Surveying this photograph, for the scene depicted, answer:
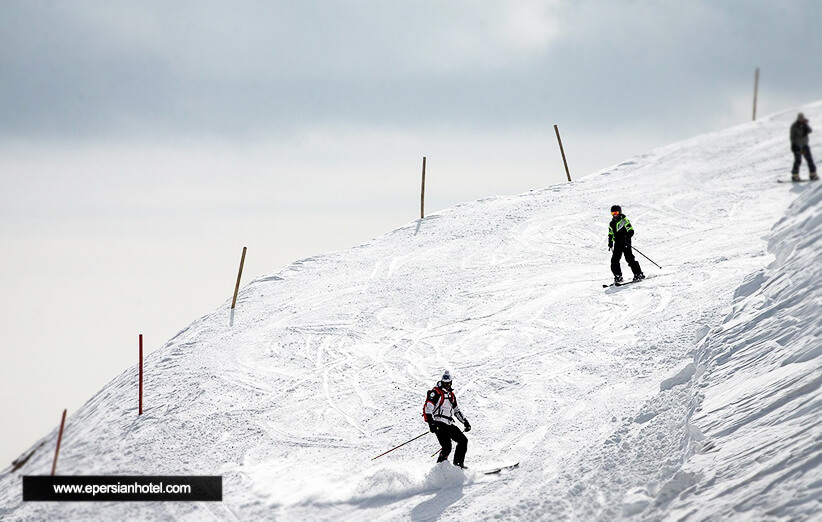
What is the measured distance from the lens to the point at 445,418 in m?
10.5

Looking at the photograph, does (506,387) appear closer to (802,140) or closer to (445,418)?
(445,418)

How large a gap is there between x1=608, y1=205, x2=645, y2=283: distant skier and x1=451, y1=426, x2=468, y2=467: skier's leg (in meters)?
6.96

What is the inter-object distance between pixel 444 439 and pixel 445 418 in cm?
32

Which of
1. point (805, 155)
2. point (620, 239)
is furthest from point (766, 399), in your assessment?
point (805, 155)

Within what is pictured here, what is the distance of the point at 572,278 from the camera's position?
58.3ft

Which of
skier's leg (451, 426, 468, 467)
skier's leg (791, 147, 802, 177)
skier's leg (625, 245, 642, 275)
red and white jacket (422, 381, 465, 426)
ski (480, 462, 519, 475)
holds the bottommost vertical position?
ski (480, 462, 519, 475)

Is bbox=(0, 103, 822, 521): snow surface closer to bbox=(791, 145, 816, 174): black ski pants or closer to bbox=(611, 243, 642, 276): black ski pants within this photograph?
bbox=(611, 243, 642, 276): black ski pants

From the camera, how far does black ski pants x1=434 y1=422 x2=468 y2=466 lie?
34.6 ft

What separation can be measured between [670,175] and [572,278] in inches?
416

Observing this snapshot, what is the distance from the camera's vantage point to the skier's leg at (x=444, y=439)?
10.5 metres

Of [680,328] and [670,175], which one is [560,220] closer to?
[670,175]

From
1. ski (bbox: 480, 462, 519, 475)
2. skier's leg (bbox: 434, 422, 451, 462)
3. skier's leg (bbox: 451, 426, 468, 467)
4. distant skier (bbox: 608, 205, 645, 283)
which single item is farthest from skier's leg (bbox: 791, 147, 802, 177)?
skier's leg (bbox: 434, 422, 451, 462)

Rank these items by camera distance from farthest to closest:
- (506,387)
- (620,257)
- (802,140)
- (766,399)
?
1. (802,140)
2. (620,257)
3. (506,387)
4. (766,399)

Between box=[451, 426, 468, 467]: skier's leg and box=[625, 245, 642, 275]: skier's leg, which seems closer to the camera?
box=[451, 426, 468, 467]: skier's leg
